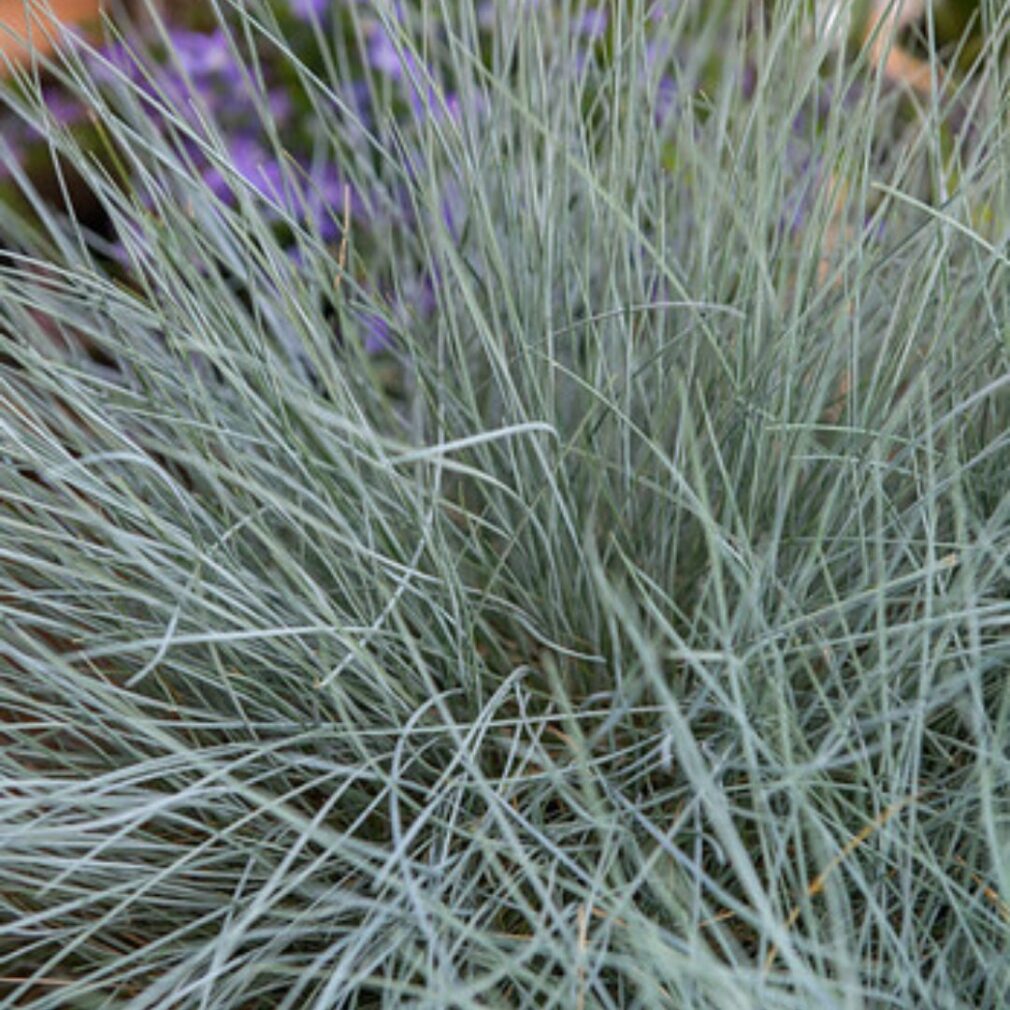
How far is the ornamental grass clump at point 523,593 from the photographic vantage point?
2.25ft

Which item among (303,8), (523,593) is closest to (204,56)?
(303,8)

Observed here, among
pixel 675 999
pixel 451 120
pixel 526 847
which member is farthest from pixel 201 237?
pixel 675 999

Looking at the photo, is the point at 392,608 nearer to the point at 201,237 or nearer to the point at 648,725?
the point at 648,725

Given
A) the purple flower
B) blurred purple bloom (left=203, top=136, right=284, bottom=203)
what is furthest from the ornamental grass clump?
the purple flower

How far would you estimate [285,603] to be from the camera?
0.83m

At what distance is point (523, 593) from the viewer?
86 centimetres

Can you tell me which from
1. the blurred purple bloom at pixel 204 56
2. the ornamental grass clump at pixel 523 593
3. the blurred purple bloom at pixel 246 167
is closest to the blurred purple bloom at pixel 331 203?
the blurred purple bloom at pixel 246 167

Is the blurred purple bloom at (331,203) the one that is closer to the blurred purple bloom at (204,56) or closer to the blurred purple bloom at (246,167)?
the blurred purple bloom at (246,167)

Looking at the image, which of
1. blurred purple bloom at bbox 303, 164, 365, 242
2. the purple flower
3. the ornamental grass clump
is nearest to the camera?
the ornamental grass clump

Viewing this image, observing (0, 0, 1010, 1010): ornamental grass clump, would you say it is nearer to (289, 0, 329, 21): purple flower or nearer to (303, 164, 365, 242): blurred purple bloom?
(303, 164, 365, 242): blurred purple bloom

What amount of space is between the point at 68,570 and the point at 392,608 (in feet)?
0.57

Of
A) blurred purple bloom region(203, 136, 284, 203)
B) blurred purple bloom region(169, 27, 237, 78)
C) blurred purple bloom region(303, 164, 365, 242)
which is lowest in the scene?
blurred purple bloom region(303, 164, 365, 242)

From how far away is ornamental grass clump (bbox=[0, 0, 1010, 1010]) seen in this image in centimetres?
69

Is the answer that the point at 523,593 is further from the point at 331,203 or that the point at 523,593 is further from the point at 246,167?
the point at 246,167
